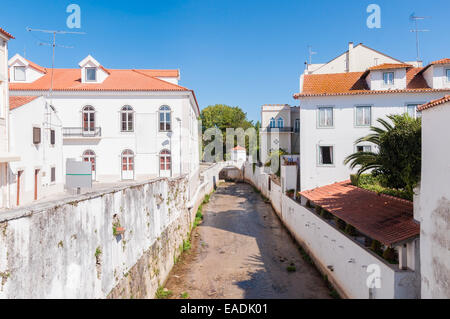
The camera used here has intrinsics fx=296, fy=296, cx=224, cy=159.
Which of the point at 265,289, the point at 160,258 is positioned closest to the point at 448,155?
the point at 265,289

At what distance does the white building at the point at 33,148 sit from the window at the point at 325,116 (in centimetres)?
1886

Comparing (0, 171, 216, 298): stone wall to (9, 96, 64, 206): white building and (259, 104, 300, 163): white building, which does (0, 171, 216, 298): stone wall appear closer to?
(9, 96, 64, 206): white building

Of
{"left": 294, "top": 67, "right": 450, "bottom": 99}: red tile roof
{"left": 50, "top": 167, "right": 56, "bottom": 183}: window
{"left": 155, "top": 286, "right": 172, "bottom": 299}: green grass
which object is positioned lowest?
{"left": 155, "top": 286, "right": 172, "bottom": 299}: green grass

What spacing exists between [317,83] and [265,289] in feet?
56.4

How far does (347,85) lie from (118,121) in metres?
18.7

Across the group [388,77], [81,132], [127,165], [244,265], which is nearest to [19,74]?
[81,132]

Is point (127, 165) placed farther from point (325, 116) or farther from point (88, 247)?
point (88, 247)

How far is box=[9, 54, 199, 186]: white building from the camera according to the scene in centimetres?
2438

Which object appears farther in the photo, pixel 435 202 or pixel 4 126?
pixel 4 126

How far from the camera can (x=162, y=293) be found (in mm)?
11531

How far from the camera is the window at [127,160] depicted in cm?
2486

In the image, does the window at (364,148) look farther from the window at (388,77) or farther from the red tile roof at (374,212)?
the red tile roof at (374,212)

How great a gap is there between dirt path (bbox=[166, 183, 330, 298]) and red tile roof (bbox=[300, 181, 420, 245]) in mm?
3305

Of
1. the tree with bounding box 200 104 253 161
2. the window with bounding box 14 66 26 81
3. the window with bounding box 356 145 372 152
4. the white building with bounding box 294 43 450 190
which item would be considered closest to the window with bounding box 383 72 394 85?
the white building with bounding box 294 43 450 190
